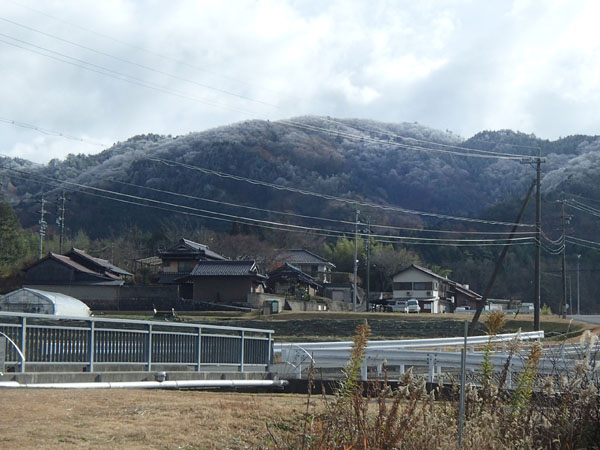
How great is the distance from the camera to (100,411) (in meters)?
8.46

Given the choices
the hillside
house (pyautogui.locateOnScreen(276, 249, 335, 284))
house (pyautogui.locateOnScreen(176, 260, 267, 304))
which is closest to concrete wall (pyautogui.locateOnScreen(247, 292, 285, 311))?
house (pyautogui.locateOnScreen(176, 260, 267, 304))

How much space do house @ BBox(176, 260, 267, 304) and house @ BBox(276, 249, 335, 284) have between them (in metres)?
18.4

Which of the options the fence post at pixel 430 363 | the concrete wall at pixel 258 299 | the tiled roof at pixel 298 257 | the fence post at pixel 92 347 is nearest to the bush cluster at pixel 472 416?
the fence post at pixel 92 347

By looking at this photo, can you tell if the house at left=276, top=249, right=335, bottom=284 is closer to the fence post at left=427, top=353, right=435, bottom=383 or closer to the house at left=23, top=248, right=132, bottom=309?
the house at left=23, top=248, right=132, bottom=309

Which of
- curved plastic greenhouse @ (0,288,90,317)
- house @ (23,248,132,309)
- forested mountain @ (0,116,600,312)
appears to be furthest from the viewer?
forested mountain @ (0,116,600,312)

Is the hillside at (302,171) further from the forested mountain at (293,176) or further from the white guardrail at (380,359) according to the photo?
the white guardrail at (380,359)

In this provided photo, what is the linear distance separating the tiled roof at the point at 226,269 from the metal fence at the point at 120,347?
1655 inches

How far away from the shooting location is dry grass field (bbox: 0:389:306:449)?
6859 mm

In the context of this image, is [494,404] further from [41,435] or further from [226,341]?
[226,341]

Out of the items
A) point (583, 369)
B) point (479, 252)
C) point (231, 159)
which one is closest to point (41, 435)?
point (583, 369)

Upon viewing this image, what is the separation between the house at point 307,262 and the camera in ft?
264

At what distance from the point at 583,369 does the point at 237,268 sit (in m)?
54.8

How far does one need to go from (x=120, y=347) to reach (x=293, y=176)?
461 ft

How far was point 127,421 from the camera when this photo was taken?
7.91 meters
